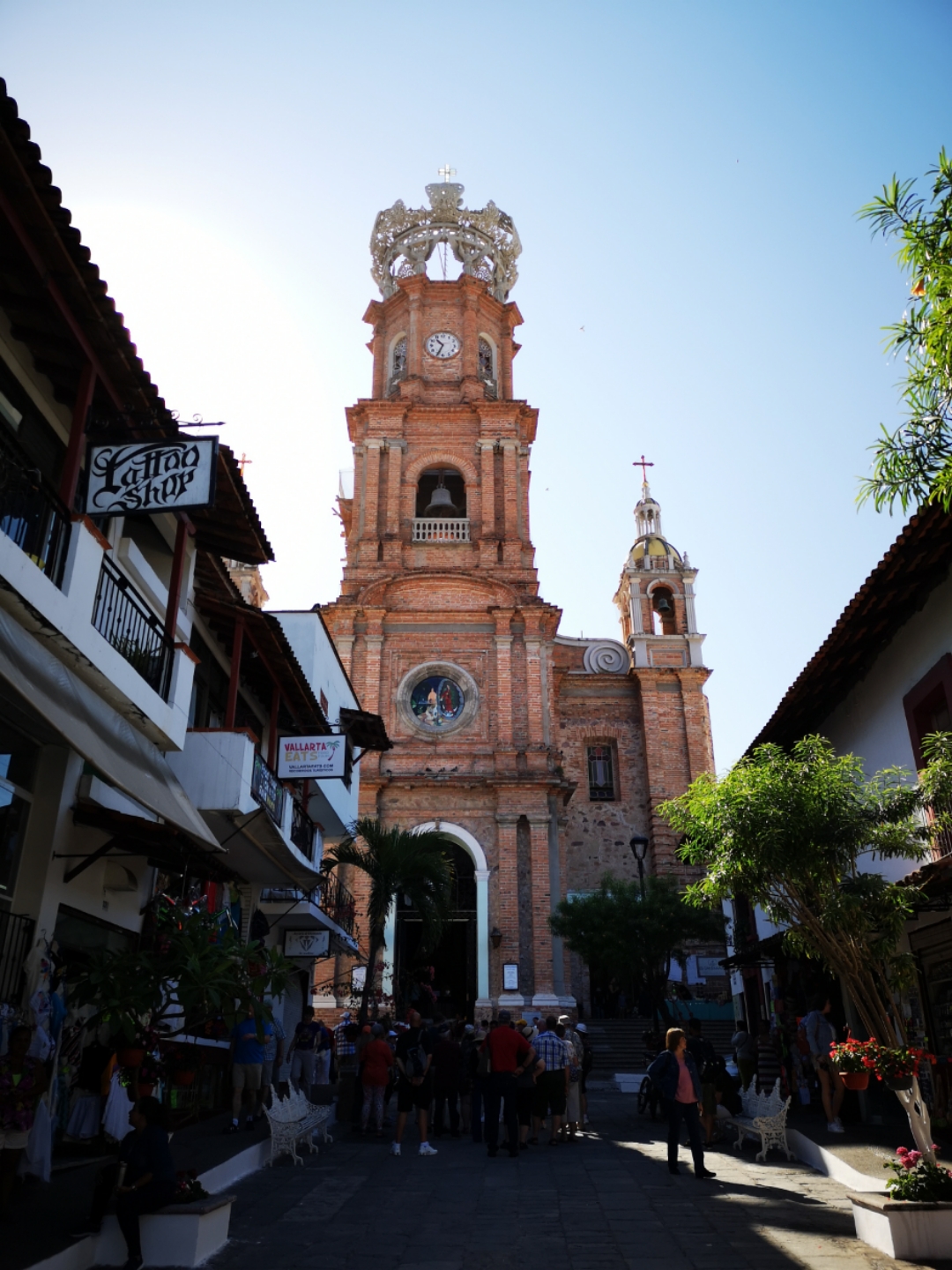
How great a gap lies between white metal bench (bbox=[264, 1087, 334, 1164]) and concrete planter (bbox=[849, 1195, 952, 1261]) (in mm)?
6340

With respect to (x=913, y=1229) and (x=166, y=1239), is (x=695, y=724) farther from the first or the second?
(x=166, y=1239)

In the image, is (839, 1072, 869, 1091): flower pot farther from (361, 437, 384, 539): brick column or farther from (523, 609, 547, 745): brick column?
(361, 437, 384, 539): brick column

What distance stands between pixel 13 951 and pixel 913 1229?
7142 mm

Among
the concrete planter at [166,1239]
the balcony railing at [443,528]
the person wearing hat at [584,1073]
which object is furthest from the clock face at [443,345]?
the concrete planter at [166,1239]

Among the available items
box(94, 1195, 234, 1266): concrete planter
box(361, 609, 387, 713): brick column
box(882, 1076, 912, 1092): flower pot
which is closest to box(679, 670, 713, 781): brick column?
box(361, 609, 387, 713): brick column

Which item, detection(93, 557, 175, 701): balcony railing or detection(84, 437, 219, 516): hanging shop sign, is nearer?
detection(84, 437, 219, 516): hanging shop sign

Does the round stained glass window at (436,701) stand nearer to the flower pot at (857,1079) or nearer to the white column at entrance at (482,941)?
the white column at entrance at (482,941)

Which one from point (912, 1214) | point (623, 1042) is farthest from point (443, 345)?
point (912, 1214)

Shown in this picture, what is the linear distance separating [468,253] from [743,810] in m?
33.2

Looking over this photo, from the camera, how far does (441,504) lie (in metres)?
33.3

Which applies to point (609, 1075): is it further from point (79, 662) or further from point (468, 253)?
point (468, 253)

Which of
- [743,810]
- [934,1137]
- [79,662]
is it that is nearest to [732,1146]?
[934,1137]

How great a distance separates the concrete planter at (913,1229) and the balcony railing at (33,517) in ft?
25.3

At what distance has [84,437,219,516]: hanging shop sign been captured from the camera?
8.89 meters
